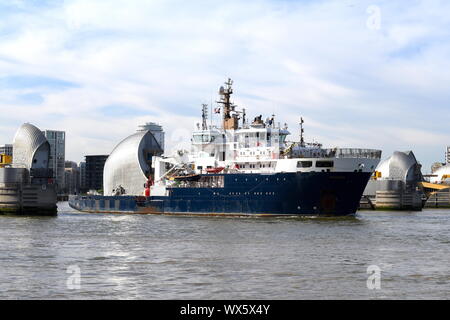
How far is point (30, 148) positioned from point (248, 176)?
2501cm

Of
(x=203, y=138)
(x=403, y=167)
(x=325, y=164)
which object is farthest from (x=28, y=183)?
(x=403, y=167)

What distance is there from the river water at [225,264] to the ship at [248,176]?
1146cm

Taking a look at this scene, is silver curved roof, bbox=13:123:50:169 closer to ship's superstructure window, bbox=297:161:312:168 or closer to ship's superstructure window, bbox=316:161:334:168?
ship's superstructure window, bbox=297:161:312:168

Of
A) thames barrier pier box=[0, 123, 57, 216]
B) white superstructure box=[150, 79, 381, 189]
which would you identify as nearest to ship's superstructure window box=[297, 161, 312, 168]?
white superstructure box=[150, 79, 381, 189]

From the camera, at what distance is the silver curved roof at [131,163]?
75.9 metres

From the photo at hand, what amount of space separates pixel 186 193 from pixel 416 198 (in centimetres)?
4759

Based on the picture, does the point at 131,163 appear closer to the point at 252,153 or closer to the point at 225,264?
the point at 252,153

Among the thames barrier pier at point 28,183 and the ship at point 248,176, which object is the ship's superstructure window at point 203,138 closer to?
the ship at point 248,176

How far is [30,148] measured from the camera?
6638cm

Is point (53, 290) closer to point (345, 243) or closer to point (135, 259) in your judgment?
point (135, 259)

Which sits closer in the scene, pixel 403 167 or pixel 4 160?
pixel 4 160

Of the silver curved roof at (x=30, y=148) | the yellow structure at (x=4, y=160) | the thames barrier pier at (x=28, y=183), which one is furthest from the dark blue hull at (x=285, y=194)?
the yellow structure at (x=4, y=160)

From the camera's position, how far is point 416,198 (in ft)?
317
